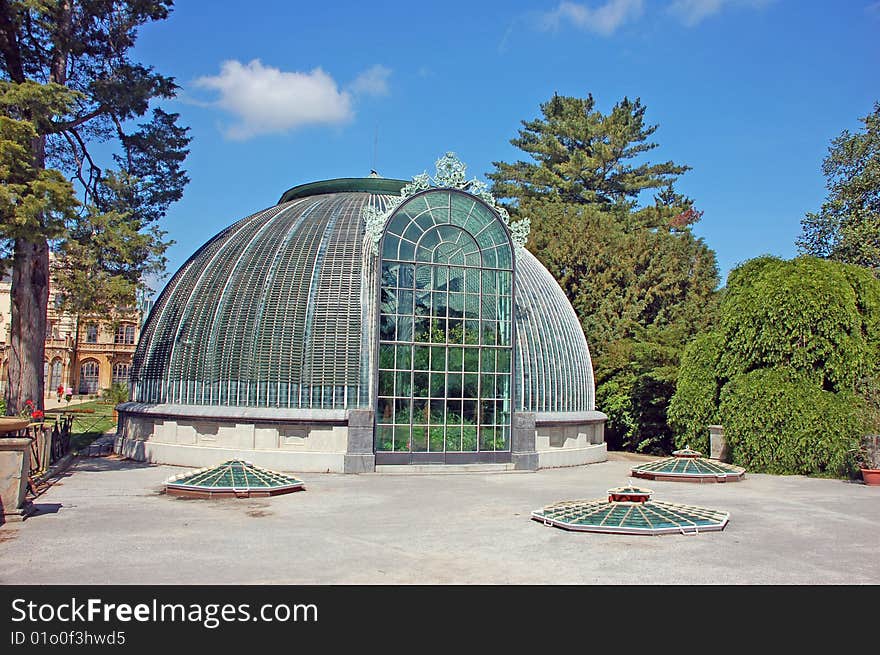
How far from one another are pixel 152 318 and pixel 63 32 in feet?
34.4

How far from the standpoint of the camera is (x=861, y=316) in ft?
80.7

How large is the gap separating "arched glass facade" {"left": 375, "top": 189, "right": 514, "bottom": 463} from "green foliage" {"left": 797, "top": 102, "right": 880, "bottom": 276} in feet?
73.0

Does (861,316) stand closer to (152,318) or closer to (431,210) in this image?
(431,210)

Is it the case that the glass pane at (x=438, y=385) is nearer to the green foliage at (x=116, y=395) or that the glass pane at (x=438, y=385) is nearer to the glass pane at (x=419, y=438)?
the glass pane at (x=419, y=438)

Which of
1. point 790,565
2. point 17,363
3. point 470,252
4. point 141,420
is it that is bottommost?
point 790,565

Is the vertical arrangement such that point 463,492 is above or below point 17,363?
below

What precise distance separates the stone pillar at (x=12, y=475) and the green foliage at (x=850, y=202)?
1451 inches

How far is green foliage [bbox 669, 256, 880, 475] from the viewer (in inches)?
904

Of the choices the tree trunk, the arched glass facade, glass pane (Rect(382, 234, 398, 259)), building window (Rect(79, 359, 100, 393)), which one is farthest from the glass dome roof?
building window (Rect(79, 359, 100, 393))

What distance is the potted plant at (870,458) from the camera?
2106cm

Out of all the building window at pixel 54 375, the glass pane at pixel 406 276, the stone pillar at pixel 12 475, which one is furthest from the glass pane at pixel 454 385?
the building window at pixel 54 375

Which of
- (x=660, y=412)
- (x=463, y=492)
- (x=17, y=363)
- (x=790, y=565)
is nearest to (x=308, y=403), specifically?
(x=463, y=492)

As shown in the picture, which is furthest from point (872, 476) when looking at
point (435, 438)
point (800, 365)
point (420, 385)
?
point (420, 385)

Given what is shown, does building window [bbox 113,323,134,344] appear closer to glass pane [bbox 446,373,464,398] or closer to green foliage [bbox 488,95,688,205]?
green foliage [bbox 488,95,688,205]
